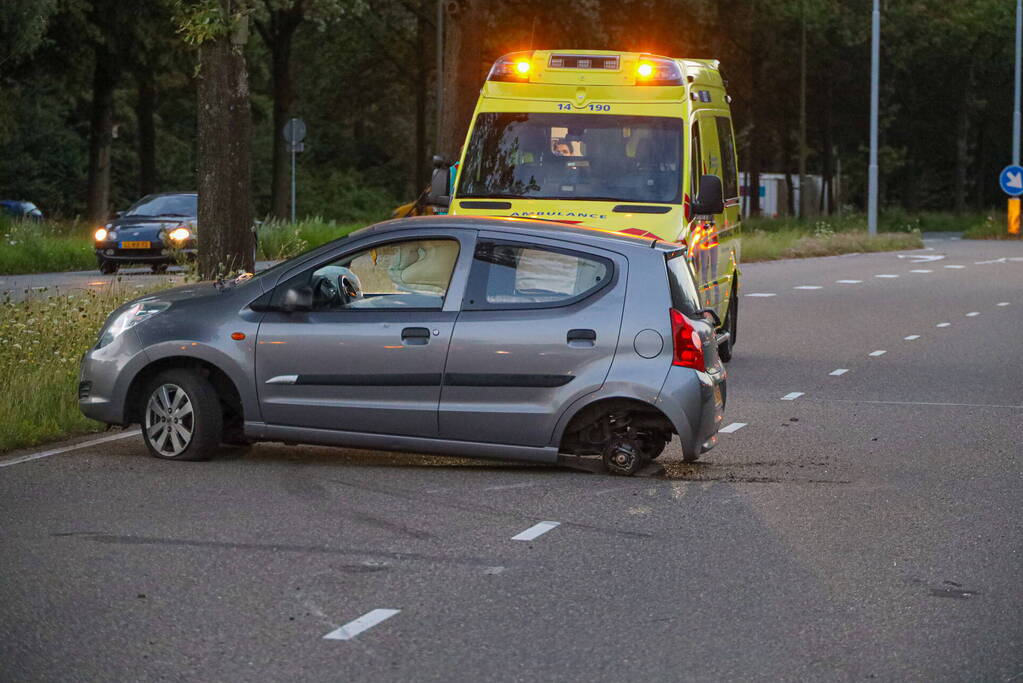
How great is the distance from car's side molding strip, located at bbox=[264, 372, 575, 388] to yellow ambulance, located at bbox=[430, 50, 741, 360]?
4.74 meters

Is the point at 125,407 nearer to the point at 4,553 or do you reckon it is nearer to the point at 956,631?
the point at 4,553

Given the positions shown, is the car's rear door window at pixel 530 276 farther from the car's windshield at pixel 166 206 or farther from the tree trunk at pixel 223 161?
the car's windshield at pixel 166 206

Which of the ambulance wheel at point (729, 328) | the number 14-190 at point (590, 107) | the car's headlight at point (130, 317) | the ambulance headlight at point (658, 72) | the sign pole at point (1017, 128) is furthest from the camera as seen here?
the sign pole at point (1017, 128)

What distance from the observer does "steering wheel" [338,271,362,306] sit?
1010 cm

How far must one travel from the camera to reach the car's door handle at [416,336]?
9.71 meters

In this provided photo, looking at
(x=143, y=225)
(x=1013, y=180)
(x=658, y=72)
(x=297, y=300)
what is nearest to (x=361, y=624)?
(x=297, y=300)

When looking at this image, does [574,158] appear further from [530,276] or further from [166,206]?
[166,206]

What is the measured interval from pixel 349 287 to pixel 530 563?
3207 mm

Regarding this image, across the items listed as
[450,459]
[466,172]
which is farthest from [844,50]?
[450,459]

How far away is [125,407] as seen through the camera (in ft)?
33.1

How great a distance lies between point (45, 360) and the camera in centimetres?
1273

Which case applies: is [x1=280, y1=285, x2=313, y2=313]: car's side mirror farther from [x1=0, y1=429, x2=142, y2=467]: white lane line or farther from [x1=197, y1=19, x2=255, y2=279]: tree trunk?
[x1=197, y1=19, x2=255, y2=279]: tree trunk

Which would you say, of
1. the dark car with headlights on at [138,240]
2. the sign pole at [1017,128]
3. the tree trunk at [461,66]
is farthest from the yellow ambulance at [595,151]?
the sign pole at [1017,128]

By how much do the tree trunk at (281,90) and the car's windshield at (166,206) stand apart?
1499 cm
